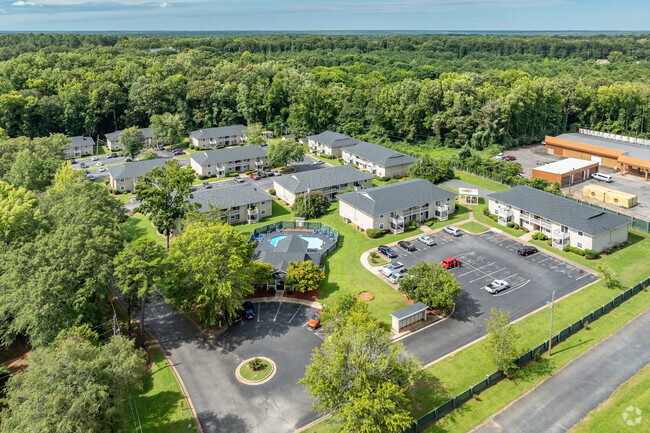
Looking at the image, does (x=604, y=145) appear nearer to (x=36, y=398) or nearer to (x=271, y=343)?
(x=271, y=343)

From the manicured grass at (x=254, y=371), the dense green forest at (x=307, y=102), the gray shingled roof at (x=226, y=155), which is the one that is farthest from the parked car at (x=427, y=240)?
the dense green forest at (x=307, y=102)

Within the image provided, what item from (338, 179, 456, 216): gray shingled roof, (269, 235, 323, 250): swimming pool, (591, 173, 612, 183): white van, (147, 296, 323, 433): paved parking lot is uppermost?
(338, 179, 456, 216): gray shingled roof

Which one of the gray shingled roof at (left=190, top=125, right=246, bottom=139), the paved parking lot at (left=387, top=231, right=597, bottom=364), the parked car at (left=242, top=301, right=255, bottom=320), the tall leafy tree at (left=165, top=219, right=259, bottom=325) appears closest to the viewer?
the tall leafy tree at (left=165, top=219, right=259, bottom=325)

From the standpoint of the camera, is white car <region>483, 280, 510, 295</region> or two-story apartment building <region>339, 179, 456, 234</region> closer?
white car <region>483, 280, 510, 295</region>

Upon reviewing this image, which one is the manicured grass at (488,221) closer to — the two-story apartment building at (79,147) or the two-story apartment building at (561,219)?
the two-story apartment building at (561,219)

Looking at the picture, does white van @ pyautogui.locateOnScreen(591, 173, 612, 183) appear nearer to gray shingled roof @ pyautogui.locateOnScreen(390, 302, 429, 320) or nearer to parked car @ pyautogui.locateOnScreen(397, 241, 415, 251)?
parked car @ pyautogui.locateOnScreen(397, 241, 415, 251)

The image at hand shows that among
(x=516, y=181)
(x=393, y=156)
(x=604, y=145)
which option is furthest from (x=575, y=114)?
(x=393, y=156)

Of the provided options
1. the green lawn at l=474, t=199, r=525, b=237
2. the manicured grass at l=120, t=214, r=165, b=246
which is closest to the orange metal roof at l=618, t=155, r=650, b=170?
the green lawn at l=474, t=199, r=525, b=237
